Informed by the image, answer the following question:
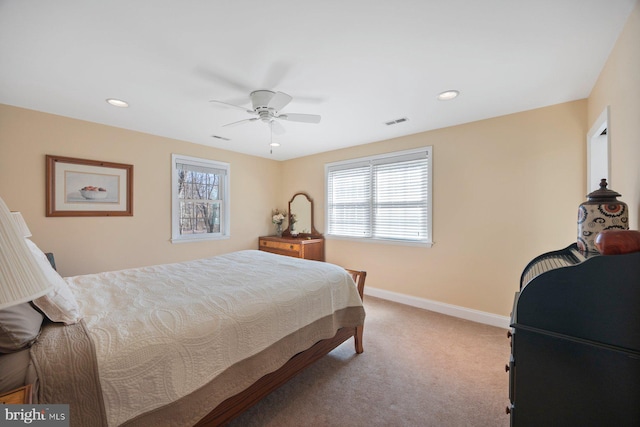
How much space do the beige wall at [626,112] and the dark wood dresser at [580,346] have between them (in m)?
0.88

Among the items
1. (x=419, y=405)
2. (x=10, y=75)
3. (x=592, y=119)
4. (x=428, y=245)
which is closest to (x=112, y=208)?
(x=10, y=75)

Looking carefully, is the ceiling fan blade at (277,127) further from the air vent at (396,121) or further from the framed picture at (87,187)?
the framed picture at (87,187)

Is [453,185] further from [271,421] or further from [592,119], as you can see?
[271,421]

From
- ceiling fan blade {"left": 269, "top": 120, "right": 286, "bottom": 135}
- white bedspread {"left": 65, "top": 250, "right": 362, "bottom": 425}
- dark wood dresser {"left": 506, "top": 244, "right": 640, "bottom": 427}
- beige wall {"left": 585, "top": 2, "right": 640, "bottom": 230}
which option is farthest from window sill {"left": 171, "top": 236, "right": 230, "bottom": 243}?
beige wall {"left": 585, "top": 2, "right": 640, "bottom": 230}

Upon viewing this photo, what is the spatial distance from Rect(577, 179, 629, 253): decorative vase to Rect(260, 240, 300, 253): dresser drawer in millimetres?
3565

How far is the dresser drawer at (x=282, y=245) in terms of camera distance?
4383 millimetres

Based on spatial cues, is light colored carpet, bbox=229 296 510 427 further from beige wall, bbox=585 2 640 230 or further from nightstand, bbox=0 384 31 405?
beige wall, bbox=585 2 640 230

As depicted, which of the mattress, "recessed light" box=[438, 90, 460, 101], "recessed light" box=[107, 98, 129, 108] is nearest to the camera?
the mattress

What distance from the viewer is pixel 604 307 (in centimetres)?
91

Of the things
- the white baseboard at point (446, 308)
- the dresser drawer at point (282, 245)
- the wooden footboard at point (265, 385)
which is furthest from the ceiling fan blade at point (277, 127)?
the white baseboard at point (446, 308)

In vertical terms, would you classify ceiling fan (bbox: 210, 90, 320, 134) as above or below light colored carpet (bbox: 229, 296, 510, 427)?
above

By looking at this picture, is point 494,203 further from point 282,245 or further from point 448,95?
point 282,245

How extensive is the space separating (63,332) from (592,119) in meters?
4.15

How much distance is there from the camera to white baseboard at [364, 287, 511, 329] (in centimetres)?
299
